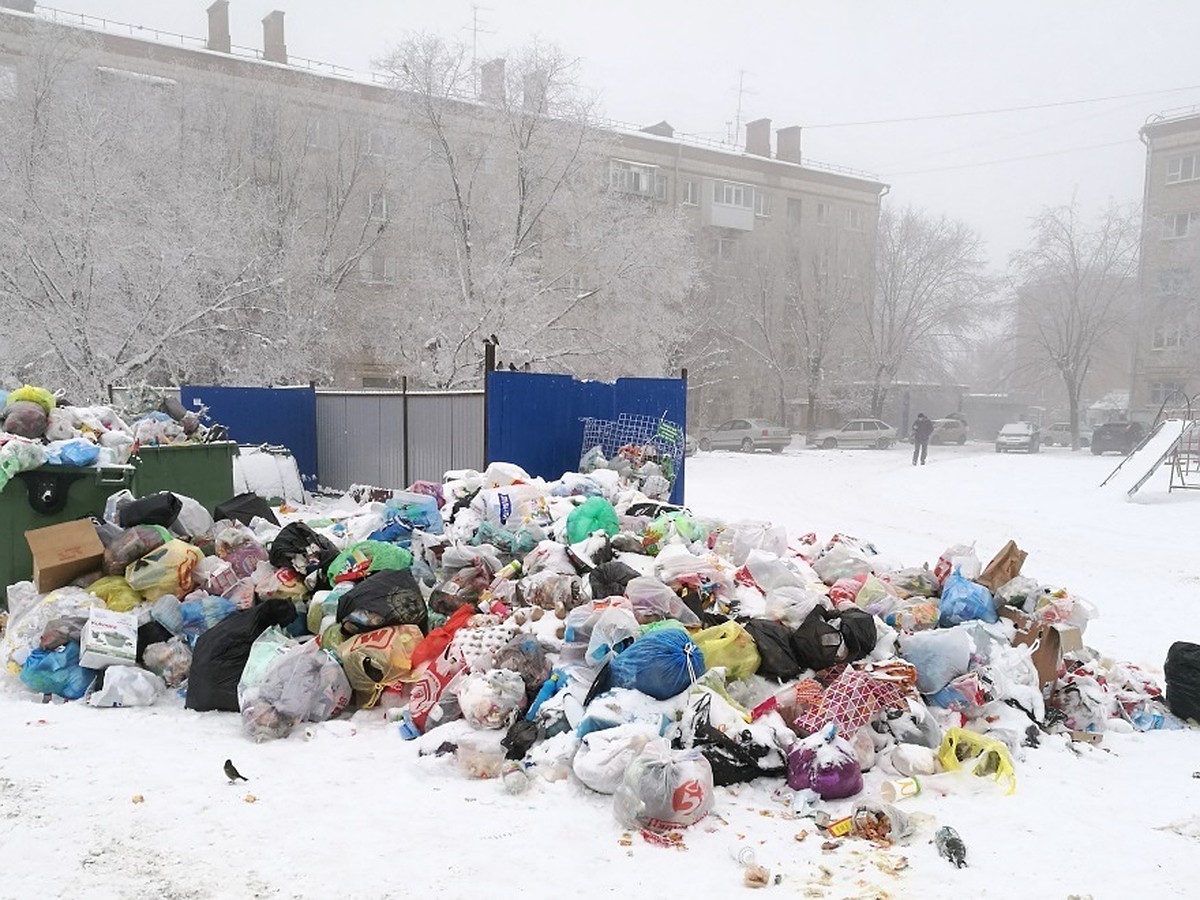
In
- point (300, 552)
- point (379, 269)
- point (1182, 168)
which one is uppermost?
point (1182, 168)

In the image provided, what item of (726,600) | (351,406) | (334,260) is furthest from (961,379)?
(726,600)

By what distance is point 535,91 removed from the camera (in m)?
22.8

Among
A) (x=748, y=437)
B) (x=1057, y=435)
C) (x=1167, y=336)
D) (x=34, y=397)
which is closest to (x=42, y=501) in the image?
A: (x=34, y=397)

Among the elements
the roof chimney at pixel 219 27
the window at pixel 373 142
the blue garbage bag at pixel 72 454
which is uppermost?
the roof chimney at pixel 219 27

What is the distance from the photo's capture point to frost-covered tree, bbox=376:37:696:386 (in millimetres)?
22500

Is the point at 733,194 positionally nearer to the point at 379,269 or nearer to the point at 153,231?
the point at 379,269

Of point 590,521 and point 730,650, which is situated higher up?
point 590,521

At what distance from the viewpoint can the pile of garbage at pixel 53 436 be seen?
6359 millimetres

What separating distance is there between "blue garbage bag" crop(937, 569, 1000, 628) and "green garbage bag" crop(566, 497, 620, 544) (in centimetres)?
245

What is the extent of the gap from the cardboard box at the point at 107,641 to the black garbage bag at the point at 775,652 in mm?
3706

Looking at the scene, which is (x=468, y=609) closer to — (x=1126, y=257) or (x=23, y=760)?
(x=23, y=760)

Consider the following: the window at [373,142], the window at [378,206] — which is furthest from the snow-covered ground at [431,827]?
the window at [373,142]

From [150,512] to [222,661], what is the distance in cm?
197

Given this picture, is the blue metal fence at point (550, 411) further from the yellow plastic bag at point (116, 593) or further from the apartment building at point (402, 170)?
the apartment building at point (402, 170)
